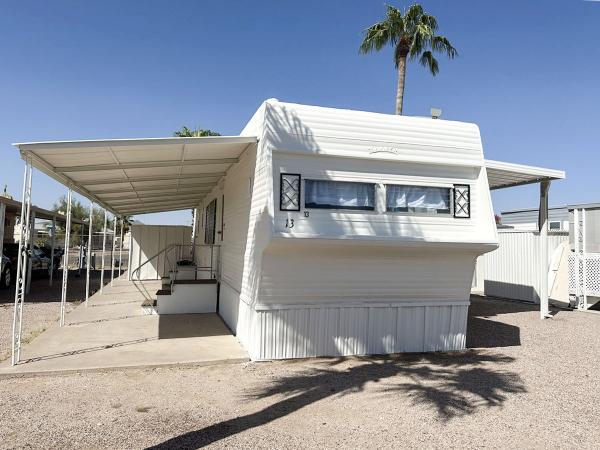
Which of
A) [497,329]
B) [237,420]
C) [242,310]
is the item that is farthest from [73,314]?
[497,329]

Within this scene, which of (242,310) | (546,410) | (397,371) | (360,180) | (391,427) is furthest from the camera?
(242,310)

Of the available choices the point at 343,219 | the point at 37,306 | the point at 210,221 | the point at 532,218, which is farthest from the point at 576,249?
the point at 37,306

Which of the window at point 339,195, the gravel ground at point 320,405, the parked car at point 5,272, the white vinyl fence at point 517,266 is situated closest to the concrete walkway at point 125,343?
the gravel ground at point 320,405

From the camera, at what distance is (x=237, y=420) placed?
425 cm

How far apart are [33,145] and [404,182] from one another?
5071 millimetres

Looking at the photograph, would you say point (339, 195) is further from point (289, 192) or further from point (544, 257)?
point (544, 257)

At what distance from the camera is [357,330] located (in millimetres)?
6684

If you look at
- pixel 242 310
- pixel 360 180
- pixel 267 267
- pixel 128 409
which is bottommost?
pixel 128 409

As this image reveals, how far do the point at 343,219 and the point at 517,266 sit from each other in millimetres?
Answer: 10091

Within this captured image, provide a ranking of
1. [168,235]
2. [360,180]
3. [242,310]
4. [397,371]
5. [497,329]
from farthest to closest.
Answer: [168,235] < [497,329] < [242,310] < [360,180] < [397,371]

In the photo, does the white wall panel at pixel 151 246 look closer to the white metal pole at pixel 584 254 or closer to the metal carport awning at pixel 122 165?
the metal carport awning at pixel 122 165

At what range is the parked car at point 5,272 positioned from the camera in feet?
43.9

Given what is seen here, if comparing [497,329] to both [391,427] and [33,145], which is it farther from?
[33,145]

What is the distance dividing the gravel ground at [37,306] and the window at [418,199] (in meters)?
6.12
